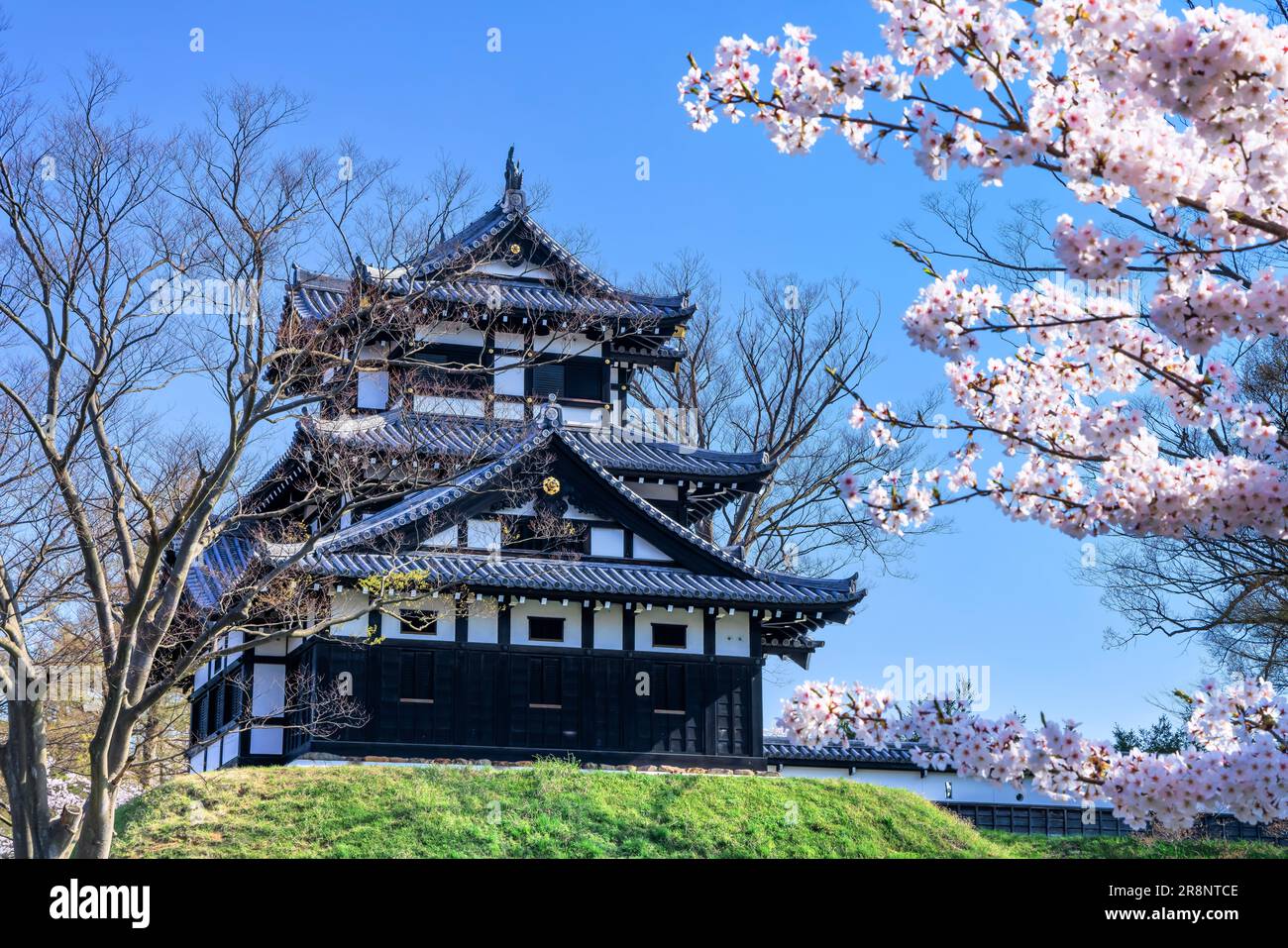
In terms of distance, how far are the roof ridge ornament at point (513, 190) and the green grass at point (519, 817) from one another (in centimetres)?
1334

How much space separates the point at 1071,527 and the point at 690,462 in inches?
870

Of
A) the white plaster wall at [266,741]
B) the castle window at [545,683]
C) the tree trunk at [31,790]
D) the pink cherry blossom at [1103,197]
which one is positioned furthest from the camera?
the white plaster wall at [266,741]

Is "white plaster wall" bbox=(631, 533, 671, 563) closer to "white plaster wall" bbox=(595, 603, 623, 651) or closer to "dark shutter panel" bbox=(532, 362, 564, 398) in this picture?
"white plaster wall" bbox=(595, 603, 623, 651)

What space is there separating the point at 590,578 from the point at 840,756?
298 inches

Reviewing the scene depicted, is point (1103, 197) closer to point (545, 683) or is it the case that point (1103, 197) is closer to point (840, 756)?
point (545, 683)

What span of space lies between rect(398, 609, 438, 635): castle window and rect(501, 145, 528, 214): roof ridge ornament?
10194 mm

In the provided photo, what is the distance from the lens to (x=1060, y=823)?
1244 inches

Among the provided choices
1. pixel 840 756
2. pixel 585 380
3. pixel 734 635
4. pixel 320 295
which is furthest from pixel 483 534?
pixel 840 756

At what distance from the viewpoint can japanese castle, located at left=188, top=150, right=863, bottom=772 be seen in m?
25.7

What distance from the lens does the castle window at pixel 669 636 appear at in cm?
2800

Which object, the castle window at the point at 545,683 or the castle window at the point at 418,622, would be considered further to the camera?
the castle window at the point at 545,683

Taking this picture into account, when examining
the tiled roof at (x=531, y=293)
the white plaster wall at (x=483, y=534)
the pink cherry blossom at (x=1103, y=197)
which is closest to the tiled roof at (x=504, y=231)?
the tiled roof at (x=531, y=293)

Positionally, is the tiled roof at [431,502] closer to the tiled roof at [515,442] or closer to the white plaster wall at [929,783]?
the tiled roof at [515,442]
